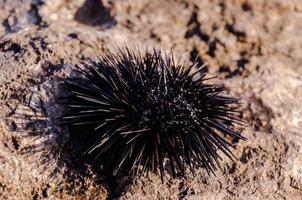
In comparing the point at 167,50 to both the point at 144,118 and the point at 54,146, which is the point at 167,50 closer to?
the point at 144,118

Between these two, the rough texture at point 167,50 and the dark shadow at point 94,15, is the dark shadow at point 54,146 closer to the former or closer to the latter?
the rough texture at point 167,50

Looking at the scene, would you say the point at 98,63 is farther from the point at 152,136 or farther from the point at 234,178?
the point at 234,178

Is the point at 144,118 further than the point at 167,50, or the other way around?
the point at 167,50

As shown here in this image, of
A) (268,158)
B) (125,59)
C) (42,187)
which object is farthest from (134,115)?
(268,158)

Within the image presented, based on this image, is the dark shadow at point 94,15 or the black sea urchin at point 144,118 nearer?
the black sea urchin at point 144,118

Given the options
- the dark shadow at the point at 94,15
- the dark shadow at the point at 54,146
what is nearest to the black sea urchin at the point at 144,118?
the dark shadow at the point at 54,146

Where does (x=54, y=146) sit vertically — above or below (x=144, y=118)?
below

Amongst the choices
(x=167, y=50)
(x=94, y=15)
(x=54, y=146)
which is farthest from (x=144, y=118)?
(x=94, y=15)

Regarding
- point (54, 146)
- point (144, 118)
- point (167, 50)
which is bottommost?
point (54, 146)
